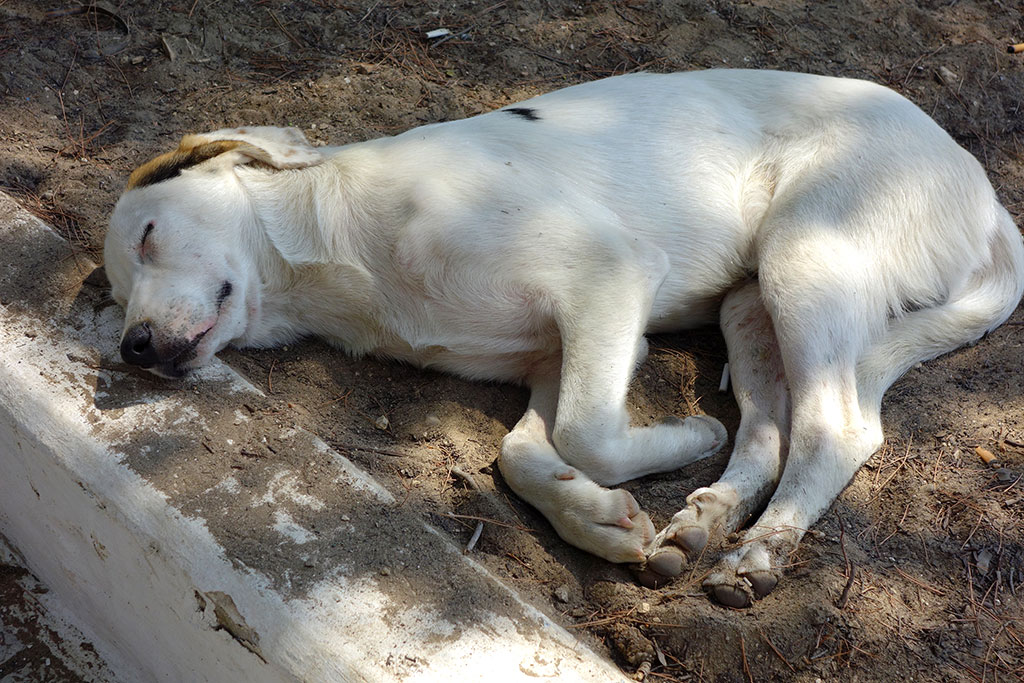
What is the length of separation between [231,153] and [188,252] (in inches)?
19.9

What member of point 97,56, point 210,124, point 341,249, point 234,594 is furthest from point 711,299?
point 97,56

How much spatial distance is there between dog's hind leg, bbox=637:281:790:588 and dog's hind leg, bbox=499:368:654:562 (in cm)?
10

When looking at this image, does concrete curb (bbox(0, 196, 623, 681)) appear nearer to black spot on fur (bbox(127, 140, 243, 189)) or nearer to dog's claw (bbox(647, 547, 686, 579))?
dog's claw (bbox(647, 547, 686, 579))

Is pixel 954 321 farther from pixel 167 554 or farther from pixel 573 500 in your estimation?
pixel 167 554

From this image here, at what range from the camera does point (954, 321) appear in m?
3.63

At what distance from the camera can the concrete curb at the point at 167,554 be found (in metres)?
2.43

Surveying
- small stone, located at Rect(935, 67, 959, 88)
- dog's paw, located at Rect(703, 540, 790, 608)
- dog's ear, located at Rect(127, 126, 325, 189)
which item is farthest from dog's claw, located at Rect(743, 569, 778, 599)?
small stone, located at Rect(935, 67, 959, 88)

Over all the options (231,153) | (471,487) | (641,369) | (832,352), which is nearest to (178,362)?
Answer: (231,153)

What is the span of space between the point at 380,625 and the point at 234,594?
0.44m

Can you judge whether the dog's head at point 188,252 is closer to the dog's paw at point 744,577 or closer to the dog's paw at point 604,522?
the dog's paw at point 604,522

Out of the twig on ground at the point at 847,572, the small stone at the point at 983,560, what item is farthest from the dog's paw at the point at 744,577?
the small stone at the point at 983,560

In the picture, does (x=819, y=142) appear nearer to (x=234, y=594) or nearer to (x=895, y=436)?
(x=895, y=436)

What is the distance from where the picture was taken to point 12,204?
4.08 metres

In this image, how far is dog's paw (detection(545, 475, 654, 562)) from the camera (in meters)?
2.87
